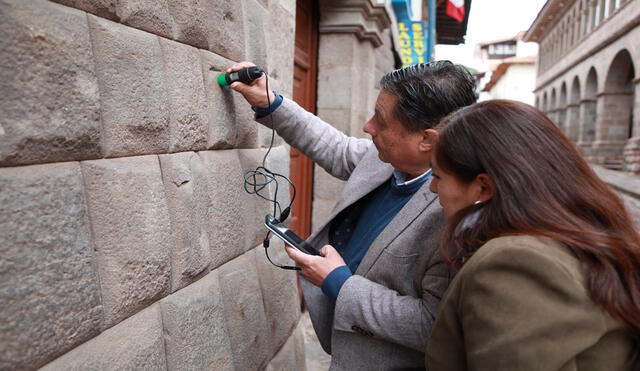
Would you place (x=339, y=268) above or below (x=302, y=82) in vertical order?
below

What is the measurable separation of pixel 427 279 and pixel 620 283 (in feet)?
1.82

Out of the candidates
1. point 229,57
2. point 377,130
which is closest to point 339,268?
point 377,130

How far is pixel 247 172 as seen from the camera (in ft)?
6.42

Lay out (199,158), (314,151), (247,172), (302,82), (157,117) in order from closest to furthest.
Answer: (157,117), (199,158), (247,172), (314,151), (302,82)

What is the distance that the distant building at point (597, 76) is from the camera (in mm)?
18297

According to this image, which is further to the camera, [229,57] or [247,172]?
[247,172]

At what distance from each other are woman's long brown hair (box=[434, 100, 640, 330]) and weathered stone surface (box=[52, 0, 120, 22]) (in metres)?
0.81

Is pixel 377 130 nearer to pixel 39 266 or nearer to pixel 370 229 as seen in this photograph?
pixel 370 229

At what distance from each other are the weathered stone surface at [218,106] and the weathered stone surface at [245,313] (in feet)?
1.43

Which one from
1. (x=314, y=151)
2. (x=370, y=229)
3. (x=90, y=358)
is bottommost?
(x=90, y=358)

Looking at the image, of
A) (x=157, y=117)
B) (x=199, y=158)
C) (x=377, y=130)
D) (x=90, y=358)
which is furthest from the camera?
(x=377, y=130)

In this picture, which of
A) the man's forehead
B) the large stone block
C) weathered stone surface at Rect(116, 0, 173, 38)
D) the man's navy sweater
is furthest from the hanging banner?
the large stone block

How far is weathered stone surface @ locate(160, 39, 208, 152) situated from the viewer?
4.66 ft

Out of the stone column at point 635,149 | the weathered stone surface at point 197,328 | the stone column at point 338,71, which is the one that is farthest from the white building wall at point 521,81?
the weathered stone surface at point 197,328
